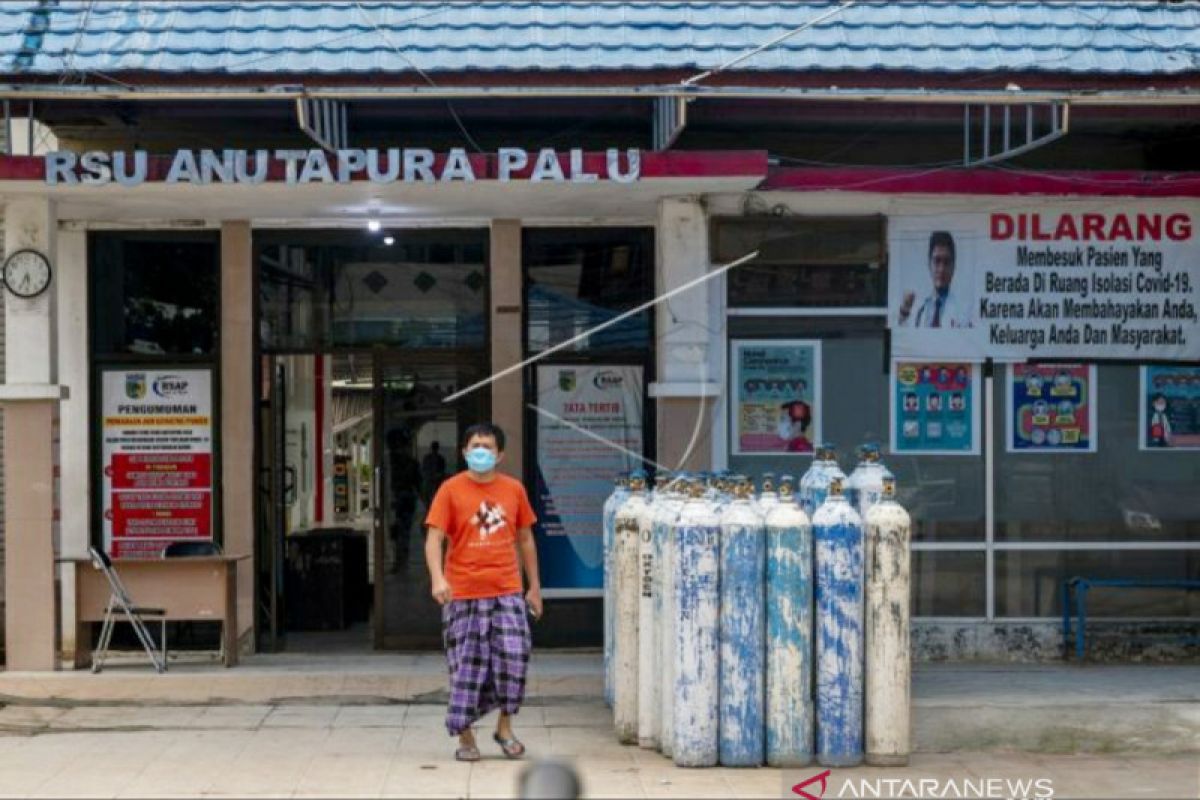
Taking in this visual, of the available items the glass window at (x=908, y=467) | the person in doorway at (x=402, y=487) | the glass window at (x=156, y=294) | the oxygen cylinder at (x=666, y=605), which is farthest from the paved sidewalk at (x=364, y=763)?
the glass window at (x=156, y=294)

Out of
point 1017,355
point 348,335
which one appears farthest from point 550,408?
point 1017,355

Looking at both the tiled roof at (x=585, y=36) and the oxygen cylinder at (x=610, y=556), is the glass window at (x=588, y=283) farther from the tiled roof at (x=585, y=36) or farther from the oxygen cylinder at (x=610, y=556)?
the oxygen cylinder at (x=610, y=556)

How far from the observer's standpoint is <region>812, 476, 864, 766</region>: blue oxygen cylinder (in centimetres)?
848

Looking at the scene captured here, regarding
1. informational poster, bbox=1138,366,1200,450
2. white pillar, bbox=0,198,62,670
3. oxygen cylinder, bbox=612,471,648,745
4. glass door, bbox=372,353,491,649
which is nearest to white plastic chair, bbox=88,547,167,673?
white pillar, bbox=0,198,62,670

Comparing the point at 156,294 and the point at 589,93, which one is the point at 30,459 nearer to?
the point at 156,294

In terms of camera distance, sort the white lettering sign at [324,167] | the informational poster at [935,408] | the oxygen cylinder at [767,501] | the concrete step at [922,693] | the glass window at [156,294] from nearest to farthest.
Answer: the oxygen cylinder at [767,501], the concrete step at [922,693], the white lettering sign at [324,167], the informational poster at [935,408], the glass window at [156,294]

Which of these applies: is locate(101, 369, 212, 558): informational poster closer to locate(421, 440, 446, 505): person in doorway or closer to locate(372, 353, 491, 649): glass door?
locate(372, 353, 491, 649): glass door

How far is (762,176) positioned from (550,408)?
272cm

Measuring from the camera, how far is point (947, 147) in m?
12.2

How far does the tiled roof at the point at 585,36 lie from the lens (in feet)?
35.4

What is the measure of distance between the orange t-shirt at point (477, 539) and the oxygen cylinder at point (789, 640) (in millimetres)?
1431

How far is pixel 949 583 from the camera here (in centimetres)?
1188

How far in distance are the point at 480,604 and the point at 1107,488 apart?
214 inches

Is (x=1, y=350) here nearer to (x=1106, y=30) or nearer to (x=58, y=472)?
(x=58, y=472)
